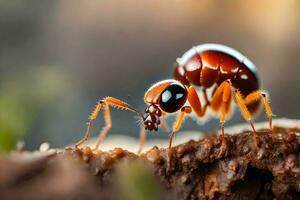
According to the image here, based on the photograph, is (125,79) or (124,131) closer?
(124,131)

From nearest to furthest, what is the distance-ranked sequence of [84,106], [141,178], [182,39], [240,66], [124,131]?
[141,178]
[240,66]
[124,131]
[84,106]
[182,39]

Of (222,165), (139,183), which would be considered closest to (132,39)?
(222,165)

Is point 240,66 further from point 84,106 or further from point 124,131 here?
point 84,106

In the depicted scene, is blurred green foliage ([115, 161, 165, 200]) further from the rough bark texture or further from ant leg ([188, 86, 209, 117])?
ant leg ([188, 86, 209, 117])

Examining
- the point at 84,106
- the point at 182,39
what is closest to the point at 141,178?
the point at 84,106

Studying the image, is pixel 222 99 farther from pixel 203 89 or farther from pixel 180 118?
pixel 180 118

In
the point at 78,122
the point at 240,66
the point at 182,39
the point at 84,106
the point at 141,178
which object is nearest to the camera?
the point at 141,178

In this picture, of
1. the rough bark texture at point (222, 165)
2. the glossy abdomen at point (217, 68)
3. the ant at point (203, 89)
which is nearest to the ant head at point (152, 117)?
the ant at point (203, 89)

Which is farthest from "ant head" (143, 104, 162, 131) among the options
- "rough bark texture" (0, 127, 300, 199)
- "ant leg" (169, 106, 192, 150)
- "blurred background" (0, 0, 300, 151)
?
"blurred background" (0, 0, 300, 151)
